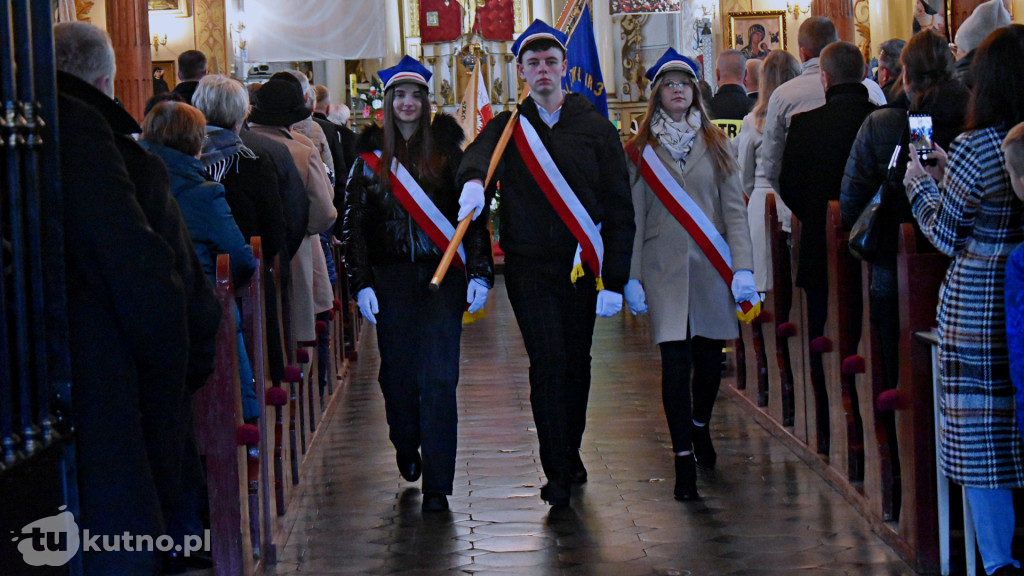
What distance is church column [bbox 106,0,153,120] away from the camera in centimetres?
958

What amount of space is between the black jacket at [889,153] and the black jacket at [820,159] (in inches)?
20.0

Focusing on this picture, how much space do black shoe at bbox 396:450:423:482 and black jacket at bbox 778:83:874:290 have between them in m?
1.82

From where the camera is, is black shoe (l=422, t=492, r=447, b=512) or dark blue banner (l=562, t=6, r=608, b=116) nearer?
black shoe (l=422, t=492, r=447, b=512)

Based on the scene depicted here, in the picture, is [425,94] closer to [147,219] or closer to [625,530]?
[625,530]

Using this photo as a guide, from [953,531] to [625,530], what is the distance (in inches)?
46.2

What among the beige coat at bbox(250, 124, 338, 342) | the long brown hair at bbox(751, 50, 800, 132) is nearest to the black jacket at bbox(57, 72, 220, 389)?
the beige coat at bbox(250, 124, 338, 342)

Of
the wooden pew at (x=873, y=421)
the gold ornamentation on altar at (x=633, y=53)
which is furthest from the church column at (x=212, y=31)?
the wooden pew at (x=873, y=421)

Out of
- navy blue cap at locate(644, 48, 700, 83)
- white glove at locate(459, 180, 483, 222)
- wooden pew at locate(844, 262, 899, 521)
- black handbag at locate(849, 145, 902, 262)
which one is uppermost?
navy blue cap at locate(644, 48, 700, 83)

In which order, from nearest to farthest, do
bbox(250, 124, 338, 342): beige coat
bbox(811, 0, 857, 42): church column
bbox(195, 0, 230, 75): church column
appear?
bbox(250, 124, 338, 342): beige coat
bbox(811, 0, 857, 42): church column
bbox(195, 0, 230, 75): church column

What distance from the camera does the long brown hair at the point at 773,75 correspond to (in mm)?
6891

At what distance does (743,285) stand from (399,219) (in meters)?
1.39

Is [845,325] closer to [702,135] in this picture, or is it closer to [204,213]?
[702,135]

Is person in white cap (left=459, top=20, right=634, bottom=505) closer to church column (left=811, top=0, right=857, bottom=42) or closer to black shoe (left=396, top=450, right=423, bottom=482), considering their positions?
black shoe (left=396, top=450, right=423, bottom=482)

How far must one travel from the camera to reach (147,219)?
9.12 feet
